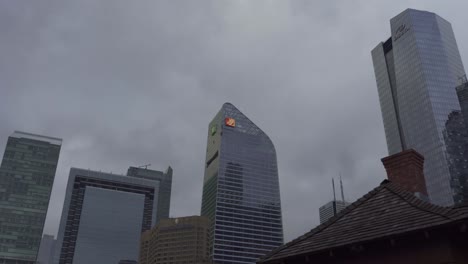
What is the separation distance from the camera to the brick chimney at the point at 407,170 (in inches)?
567

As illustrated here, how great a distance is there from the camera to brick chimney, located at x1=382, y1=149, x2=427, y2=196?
1441cm

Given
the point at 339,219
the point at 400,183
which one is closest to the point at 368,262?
the point at 339,219

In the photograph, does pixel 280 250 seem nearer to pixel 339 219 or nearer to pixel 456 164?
pixel 339 219

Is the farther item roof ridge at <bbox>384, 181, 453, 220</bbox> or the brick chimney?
the brick chimney

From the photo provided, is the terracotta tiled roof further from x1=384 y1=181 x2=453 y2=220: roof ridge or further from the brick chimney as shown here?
the brick chimney

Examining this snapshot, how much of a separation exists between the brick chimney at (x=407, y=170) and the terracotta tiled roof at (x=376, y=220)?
57.2 inches

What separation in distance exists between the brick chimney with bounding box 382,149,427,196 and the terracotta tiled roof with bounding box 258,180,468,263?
4.77 feet

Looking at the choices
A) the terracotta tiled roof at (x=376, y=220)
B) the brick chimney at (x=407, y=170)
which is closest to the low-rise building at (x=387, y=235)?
the terracotta tiled roof at (x=376, y=220)

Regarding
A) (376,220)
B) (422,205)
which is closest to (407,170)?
(422,205)

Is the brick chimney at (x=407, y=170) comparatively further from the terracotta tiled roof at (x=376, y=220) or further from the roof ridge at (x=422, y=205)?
the roof ridge at (x=422, y=205)

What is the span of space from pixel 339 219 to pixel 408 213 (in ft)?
7.74

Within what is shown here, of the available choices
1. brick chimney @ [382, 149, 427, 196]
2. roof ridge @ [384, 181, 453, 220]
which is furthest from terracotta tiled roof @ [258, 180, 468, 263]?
brick chimney @ [382, 149, 427, 196]

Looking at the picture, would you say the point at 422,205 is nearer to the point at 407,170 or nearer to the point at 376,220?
the point at 376,220

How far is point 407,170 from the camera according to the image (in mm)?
14609
